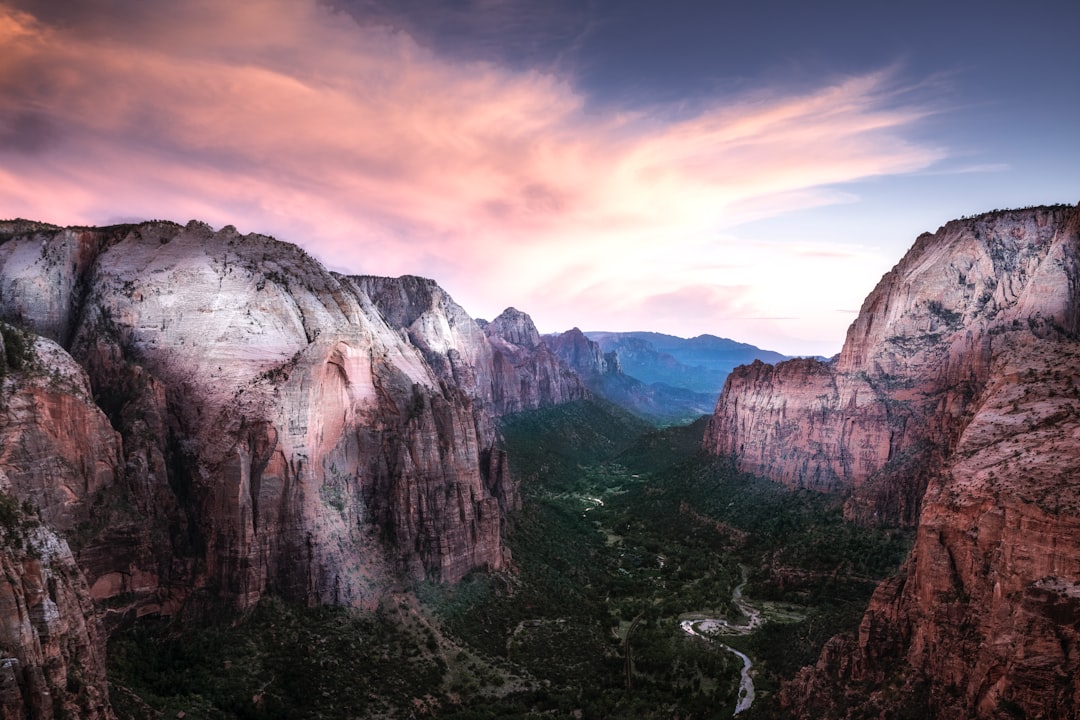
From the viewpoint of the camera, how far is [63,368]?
44344mm

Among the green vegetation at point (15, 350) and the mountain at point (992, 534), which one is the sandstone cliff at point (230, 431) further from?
the mountain at point (992, 534)

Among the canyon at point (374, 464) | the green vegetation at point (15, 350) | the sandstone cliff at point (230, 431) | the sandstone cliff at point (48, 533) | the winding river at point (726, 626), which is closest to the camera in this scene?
the sandstone cliff at point (48, 533)

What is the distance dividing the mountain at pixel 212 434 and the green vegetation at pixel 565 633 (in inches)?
130

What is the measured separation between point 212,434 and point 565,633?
120 ft

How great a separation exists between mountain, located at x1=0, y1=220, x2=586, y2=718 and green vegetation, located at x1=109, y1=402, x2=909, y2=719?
329 cm

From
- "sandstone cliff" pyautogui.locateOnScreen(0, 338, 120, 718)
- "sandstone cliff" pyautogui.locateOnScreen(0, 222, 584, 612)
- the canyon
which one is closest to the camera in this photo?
"sandstone cliff" pyautogui.locateOnScreen(0, 338, 120, 718)

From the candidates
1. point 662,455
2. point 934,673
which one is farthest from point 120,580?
point 662,455

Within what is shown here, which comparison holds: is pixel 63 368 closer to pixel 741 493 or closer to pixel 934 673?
pixel 934 673

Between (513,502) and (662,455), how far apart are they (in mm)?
71955

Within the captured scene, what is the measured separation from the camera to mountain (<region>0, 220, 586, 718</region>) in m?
42.8

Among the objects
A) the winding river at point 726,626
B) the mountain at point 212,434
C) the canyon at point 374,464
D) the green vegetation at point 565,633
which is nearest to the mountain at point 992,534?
the canyon at point 374,464

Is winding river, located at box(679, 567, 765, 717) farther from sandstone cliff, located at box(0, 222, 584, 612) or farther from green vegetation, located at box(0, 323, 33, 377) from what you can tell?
green vegetation, located at box(0, 323, 33, 377)

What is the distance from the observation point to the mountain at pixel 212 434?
42.8 meters

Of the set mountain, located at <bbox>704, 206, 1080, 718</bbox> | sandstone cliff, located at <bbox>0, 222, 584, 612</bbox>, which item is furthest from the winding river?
sandstone cliff, located at <bbox>0, 222, 584, 612</bbox>
